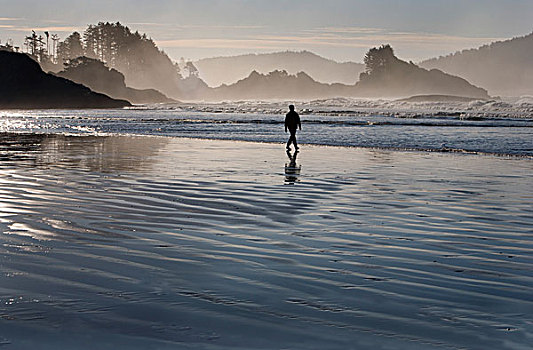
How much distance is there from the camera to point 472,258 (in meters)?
7.16

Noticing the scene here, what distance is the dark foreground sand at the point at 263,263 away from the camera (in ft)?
15.5

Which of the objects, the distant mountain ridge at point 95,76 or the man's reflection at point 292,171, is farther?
the distant mountain ridge at point 95,76

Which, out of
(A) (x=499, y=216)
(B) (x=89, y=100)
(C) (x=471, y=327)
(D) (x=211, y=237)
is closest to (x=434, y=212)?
(A) (x=499, y=216)

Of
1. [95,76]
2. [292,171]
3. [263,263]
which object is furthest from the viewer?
[95,76]

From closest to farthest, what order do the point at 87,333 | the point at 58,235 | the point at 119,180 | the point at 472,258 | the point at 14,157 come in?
the point at 87,333 < the point at 472,258 < the point at 58,235 < the point at 119,180 < the point at 14,157

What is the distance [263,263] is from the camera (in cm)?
677

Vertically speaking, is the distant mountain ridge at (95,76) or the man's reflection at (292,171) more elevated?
the distant mountain ridge at (95,76)

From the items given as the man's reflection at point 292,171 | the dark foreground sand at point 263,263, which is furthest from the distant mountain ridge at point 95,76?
the dark foreground sand at point 263,263

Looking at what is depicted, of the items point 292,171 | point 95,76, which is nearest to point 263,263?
point 292,171

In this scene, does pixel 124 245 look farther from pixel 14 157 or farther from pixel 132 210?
pixel 14 157

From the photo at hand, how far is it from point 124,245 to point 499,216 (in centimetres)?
577

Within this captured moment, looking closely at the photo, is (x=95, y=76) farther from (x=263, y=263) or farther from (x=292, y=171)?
(x=263, y=263)

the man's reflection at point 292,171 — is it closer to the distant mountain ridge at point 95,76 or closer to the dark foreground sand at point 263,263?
the dark foreground sand at point 263,263

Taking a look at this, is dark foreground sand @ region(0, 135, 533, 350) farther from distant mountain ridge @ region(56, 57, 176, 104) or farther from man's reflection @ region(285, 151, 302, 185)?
distant mountain ridge @ region(56, 57, 176, 104)
